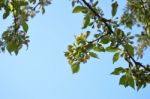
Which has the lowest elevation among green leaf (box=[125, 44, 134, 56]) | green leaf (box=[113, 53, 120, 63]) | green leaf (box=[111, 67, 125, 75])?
green leaf (box=[111, 67, 125, 75])

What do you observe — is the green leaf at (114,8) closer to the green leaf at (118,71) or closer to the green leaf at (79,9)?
the green leaf at (79,9)

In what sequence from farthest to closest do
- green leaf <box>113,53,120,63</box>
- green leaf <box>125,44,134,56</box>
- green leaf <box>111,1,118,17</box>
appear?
1. green leaf <box>113,53,120,63</box>
2. green leaf <box>111,1,118,17</box>
3. green leaf <box>125,44,134,56</box>

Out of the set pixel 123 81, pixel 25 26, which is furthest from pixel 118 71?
pixel 25 26

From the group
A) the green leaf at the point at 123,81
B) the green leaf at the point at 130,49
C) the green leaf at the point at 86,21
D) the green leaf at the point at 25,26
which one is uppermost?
the green leaf at the point at 25,26

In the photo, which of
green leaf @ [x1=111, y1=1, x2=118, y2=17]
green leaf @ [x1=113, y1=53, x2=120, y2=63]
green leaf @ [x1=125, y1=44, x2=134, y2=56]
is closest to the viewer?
green leaf @ [x1=125, y1=44, x2=134, y2=56]

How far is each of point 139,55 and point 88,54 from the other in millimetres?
2840

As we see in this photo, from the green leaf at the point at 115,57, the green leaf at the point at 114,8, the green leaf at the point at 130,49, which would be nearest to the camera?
the green leaf at the point at 130,49

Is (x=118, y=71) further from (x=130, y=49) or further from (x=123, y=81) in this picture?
(x=130, y=49)

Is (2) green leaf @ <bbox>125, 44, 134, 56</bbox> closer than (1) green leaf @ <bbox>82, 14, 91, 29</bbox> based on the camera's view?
Yes

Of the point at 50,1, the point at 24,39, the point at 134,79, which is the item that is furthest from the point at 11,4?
the point at 134,79

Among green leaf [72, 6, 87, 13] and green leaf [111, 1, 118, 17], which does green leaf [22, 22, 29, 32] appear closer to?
green leaf [72, 6, 87, 13]

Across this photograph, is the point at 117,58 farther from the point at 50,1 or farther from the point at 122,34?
the point at 50,1

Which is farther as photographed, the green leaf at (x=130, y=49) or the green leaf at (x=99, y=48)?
the green leaf at (x=99, y=48)

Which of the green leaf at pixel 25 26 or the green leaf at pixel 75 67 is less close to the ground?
the green leaf at pixel 25 26
